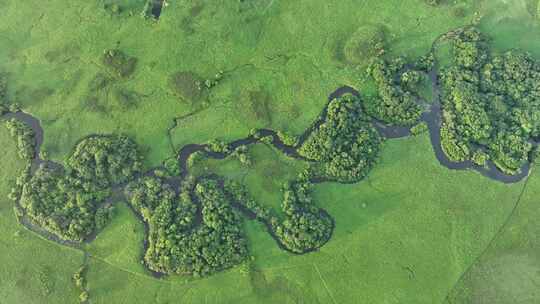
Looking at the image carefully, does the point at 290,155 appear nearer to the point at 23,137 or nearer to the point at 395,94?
the point at 395,94

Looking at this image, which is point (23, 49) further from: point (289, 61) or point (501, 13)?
point (501, 13)

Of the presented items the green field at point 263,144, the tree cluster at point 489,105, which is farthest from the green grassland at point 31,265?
the tree cluster at point 489,105

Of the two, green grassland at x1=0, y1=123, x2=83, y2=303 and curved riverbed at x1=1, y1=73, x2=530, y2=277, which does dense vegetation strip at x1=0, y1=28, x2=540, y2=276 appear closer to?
curved riverbed at x1=1, y1=73, x2=530, y2=277

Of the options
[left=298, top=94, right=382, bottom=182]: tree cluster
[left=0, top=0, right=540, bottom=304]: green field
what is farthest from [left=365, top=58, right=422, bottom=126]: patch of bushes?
[left=298, top=94, right=382, bottom=182]: tree cluster

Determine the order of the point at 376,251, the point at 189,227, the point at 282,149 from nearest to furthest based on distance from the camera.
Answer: the point at 376,251 → the point at 189,227 → the point at 282,149

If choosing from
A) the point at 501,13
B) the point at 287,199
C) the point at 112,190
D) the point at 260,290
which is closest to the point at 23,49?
the point at 112,190

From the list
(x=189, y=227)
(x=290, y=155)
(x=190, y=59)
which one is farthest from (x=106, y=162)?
(x=290, y=155)

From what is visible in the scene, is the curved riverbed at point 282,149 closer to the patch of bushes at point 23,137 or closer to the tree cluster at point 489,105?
the patch of bushes at point 23,137
